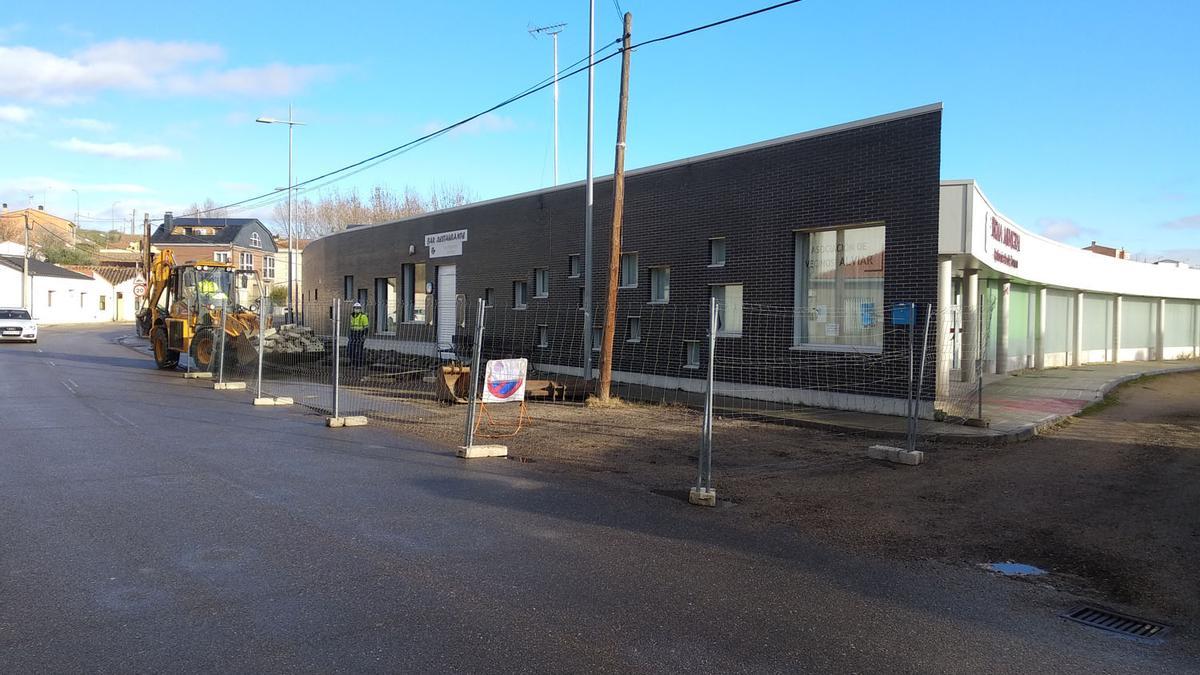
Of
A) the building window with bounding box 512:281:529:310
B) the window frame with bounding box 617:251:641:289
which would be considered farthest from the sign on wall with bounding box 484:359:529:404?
the building window with bounding box 512:281:529:310

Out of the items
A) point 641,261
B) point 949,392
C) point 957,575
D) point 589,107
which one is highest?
point 589,107

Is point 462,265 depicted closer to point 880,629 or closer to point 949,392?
point 949,392

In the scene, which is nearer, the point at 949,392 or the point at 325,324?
the point at 949,392

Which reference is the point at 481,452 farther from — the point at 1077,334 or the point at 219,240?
the point at 219,240

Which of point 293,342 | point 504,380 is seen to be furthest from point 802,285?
point 293,342

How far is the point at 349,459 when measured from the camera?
1040 cm

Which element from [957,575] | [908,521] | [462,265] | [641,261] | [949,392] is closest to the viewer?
[957,575]

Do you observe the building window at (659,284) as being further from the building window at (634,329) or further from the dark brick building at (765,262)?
the building window at (634,329)

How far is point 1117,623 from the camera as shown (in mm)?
5320

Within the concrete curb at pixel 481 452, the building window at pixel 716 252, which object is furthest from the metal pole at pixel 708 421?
the building window at pixel 716 252

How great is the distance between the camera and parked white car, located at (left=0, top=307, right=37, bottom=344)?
1393 inches

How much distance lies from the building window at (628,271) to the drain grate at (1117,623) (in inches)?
627

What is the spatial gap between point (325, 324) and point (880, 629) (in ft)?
63.9

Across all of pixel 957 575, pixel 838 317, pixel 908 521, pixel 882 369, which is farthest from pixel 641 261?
pixel 957 575
